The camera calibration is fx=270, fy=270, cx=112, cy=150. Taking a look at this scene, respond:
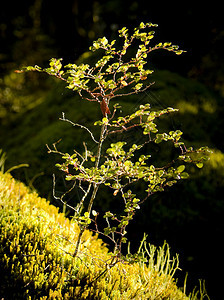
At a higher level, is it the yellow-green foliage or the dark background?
the dark background

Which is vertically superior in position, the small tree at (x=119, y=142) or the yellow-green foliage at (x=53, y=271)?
the small tree at (x=119, y=142)

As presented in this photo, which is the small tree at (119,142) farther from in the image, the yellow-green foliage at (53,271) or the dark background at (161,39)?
the dark background at (161,39)

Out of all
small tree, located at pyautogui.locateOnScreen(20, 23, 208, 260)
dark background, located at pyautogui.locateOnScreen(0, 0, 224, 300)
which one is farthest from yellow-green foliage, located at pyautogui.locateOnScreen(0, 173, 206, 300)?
dark background, located at pyautogui.locateOnScreen(0, 0, 224, 300)

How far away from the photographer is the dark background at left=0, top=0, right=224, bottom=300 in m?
3.18

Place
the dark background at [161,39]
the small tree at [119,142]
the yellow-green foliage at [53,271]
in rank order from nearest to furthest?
the small tree at [119,142] → the yellow-green foliage at [53,271] → the dark background at [161,39]

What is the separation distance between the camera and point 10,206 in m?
2.72

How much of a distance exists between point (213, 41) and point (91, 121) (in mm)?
3098

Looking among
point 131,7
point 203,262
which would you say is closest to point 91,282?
point 203,262

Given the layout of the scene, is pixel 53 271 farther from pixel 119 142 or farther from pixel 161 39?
pixel 161 39

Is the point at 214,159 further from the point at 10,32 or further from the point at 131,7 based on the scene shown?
the point at 10,32

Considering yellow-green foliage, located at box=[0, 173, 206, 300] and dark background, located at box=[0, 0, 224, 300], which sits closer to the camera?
yellow-green foliage, located at box=[0, 173, 206, 300]

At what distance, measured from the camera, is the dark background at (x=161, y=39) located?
3.18 meters

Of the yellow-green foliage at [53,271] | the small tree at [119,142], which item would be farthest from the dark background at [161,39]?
the small tree at [119,142]

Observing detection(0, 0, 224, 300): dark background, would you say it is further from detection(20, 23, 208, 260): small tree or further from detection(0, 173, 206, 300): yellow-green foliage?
detection(20, 23, 208, 260): small tree
